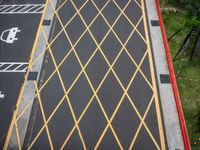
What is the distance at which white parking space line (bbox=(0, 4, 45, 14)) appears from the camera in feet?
52.0

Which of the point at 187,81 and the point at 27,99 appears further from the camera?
the point at 187,81

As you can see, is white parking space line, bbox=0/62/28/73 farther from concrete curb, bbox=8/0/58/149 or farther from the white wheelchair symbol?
the white wheelchair symbol

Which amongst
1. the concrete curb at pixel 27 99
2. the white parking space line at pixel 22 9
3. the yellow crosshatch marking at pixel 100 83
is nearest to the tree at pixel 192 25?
the yellow crosshatch marking at pixel 100 83

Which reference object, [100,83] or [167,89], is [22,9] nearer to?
[100,83]

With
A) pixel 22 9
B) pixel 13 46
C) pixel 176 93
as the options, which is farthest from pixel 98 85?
pixel 22 9

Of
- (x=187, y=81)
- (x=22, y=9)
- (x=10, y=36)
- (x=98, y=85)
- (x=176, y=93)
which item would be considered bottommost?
(x=187, y=81)

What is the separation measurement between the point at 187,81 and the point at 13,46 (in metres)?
9.65

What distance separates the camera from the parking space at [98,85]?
10812 mm

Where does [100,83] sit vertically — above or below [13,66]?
below

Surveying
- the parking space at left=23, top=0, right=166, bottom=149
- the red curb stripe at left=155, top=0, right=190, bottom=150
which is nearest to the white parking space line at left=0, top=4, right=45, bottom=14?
the parking space at left=23, top=0, right=166, bottom=149

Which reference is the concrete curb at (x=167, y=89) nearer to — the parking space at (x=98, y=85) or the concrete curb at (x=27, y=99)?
the parking space at (x=98, y=85)

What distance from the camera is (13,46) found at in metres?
14.1

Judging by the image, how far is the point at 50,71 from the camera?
13.0m

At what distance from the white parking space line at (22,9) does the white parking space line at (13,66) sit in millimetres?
4148
